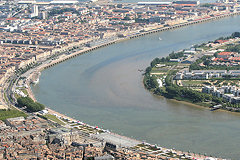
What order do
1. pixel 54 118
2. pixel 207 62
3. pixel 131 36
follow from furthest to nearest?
1. pixel 131 36
2. pixel 207 62
3. pixel 54 118

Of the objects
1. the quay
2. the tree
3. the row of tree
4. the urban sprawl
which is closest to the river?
the quay

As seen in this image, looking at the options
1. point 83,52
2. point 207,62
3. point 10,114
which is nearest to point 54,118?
point 10,114

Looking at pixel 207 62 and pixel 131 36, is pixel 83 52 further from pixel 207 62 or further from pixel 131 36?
pixel 207 62

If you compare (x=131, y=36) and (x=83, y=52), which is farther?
(x=131, y=36)

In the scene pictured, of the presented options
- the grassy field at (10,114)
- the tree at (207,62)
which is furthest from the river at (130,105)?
the tree at (207,62)

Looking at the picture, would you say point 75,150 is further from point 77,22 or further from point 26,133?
point 77,22

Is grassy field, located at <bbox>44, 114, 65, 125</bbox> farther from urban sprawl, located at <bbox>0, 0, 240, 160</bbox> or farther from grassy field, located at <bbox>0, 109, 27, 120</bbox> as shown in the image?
grassy field, located at <bbox>0, 109, 27, 120</bbox>

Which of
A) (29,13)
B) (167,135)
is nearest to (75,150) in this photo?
(167,135)
